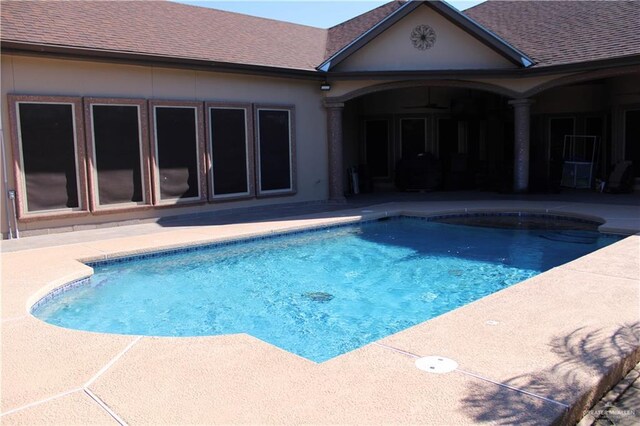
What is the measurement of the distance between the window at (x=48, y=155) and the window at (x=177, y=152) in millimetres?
1459

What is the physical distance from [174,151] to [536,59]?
8.91m

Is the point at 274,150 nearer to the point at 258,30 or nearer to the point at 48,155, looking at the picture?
the point at 258,30

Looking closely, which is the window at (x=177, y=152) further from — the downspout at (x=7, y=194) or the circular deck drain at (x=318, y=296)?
the circular deck drain at (x=318, y=296)

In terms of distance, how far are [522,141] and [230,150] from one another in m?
7.34

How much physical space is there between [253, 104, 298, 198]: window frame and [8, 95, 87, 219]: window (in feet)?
12.7

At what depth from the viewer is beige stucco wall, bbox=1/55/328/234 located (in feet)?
30.1

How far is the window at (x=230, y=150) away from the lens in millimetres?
11734

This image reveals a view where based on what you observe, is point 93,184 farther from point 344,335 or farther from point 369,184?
point 369,184

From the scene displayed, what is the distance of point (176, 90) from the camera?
11.0 m

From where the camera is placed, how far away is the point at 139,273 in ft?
25.3

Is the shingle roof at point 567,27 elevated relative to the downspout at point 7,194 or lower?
elevated

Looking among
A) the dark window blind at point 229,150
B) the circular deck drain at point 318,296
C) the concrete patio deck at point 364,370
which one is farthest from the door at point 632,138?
the circular deck drain at point 318,296

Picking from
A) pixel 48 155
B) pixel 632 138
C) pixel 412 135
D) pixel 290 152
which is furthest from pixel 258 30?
pixel 632 138

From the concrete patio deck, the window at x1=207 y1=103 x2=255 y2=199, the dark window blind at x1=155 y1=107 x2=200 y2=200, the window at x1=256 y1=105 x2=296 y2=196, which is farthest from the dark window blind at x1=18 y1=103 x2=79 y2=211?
the concrete patio deck
